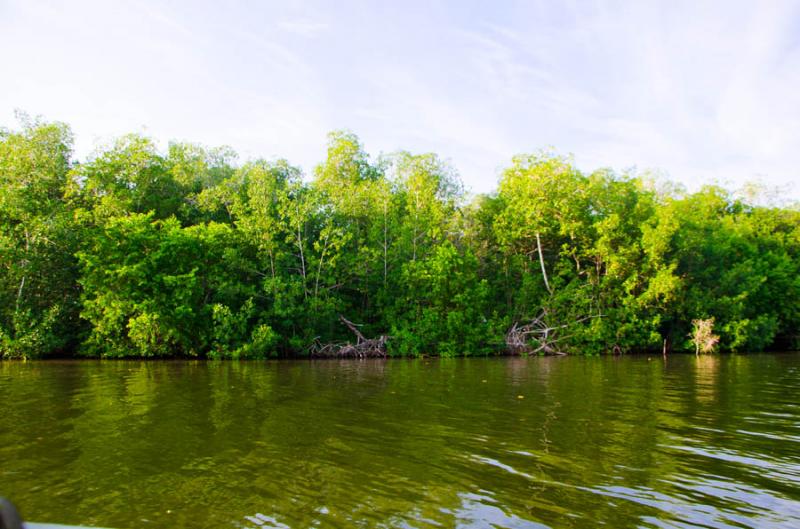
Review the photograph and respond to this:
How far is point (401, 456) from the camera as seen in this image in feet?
33.3

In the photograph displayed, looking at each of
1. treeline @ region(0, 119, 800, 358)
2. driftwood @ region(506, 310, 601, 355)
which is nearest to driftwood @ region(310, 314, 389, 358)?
treeline @ region(0, 119, 800, 358)

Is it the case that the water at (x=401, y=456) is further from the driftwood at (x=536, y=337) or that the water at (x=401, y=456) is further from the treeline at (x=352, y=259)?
the driftwood at (x=536, y=337)

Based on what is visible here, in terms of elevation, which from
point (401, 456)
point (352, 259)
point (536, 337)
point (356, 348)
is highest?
point (352, 259)

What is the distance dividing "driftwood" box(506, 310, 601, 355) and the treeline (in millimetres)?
352

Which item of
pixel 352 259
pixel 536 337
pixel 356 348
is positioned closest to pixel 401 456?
pixel 356 348

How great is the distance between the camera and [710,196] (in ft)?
188

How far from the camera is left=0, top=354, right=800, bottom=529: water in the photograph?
7316 mm

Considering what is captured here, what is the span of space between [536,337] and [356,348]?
15.3 meters

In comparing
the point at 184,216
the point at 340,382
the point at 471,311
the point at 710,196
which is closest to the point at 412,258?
the point at 471,311

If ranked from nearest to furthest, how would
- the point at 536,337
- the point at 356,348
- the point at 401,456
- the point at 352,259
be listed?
the point at 401,456, the point at 356,348, the point at 352,259, the point at 536,337

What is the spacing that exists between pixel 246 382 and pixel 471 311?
23183 millimetres

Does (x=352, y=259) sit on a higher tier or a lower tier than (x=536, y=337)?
higher

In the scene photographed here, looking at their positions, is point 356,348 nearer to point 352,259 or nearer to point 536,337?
point 352,259

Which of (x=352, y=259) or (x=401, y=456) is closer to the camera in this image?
(x=401, y=456)
